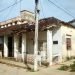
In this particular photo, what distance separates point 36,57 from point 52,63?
10.1 feet

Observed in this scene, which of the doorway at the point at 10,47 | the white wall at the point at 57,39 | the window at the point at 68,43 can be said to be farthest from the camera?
the doorway at the point at 10,47

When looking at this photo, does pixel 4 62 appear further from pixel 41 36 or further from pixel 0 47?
pixel 0 47

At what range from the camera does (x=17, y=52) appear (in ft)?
69.9

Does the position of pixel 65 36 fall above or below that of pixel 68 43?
above

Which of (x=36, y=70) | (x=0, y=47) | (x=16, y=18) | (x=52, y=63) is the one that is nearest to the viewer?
(x=36, y=70)

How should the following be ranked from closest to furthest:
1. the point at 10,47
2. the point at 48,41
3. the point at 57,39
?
the point at 48,41 < the point at 57,39 < the point at 10,47

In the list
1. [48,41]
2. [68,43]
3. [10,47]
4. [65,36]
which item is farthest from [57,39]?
[10,47]

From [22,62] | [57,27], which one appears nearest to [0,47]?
[22,62]

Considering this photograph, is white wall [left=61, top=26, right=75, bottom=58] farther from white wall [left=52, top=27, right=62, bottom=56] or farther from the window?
the window

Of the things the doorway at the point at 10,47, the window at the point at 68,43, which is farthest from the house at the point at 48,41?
the doorway at the point at 10,47

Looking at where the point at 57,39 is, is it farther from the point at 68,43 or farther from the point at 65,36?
the point at 68,43

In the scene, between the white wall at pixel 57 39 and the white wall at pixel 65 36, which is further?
the white wall at pixel 65 36

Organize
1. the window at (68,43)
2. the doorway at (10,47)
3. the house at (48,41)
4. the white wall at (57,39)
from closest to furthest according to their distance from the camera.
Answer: the house at (48,41)
the white wall at (57,39)
the window at (68,43)
the doorway at (10,47)

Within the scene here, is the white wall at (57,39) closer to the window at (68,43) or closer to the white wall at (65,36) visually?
the white wall at (65,36)
